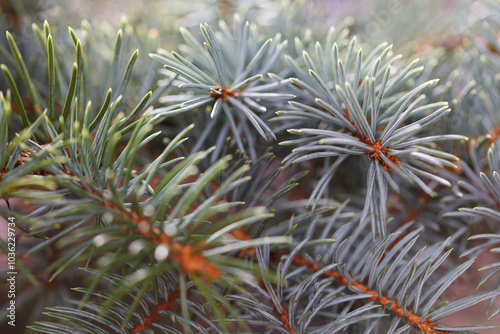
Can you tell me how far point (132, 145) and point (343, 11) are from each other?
368mm

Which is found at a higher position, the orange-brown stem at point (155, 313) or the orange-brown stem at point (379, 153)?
the orange-brown stem at point (379, 153)

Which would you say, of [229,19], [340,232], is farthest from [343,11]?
[340,232]

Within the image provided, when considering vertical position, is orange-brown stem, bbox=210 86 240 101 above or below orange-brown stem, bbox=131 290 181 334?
above

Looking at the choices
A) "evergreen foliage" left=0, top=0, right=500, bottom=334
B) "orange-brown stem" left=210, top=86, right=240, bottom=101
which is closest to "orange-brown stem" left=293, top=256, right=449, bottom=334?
"evergreen foliage" left=0, top=0, right=500, bottom=334

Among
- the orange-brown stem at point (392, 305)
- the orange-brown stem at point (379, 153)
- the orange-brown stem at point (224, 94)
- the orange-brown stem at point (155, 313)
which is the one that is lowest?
the orange-brown stem at point (155, 313)

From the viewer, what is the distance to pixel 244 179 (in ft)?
0.50

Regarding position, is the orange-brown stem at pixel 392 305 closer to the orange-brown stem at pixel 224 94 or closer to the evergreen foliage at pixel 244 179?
the evergreen foliage at pixel 244 179

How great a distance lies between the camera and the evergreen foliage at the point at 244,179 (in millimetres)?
156

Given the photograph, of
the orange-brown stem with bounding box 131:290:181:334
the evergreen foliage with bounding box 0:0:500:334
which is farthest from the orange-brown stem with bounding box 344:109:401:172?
the orange-brown stem with bounding box 131:290:181:334

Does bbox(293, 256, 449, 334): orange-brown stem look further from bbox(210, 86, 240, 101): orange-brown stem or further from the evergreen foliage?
bbox(210, 86, 240, 101): orange-brown stem

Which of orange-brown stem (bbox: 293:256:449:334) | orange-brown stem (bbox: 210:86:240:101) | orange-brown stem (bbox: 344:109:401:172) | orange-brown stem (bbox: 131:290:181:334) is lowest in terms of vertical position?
orange-brown stem (bbox: 131:290:181:334)

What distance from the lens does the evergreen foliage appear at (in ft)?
0.51

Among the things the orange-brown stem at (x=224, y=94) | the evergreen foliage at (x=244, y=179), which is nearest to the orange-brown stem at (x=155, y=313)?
the evergreen foliage at (x=244, y=179)

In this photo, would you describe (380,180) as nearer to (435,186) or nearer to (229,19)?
(435,186)
